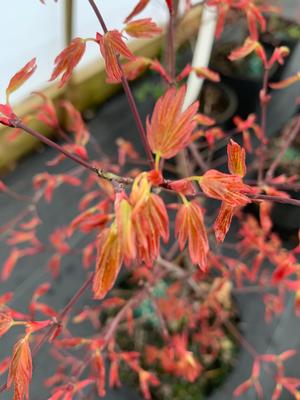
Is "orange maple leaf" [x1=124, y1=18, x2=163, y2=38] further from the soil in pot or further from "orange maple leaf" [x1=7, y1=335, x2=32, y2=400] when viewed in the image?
the soil in pot

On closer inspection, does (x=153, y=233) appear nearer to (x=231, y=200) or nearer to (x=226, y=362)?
(x=231, y=200)

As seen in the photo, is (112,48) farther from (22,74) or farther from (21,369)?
(21,369)

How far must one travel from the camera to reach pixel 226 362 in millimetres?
950

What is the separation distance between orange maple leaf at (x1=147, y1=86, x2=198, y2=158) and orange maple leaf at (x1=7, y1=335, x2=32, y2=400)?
0.20m

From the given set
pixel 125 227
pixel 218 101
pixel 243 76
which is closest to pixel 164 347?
pixel 125 227

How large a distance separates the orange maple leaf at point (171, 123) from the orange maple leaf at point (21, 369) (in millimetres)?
200

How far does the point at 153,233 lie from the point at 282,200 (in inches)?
4.3

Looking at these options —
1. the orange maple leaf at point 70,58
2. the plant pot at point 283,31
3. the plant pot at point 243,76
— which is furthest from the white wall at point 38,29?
the orange maple leaf at point 70,58

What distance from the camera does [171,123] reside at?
33cm

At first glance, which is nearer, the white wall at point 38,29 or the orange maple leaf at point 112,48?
the orange maple leaf at point 112,48

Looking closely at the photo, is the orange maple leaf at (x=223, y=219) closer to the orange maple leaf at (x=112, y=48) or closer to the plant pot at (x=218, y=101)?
the orange maple leaf at (x=112, y=48)

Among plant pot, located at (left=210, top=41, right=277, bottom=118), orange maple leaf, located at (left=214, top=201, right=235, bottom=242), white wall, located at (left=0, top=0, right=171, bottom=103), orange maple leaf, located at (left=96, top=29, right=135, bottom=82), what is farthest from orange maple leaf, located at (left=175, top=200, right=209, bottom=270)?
plant pot, located at (left=210, top=41, right=277, bottom=118)

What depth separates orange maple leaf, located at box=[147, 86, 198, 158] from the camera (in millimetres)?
331

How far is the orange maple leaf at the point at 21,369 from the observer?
0.34 meters
